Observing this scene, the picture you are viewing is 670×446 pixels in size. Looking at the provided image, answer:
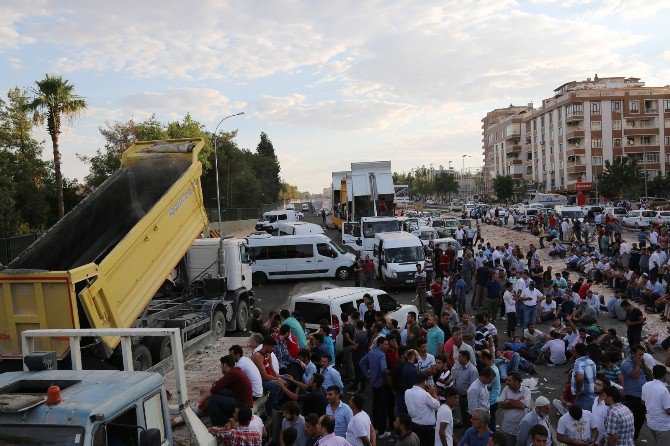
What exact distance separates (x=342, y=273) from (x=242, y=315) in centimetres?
968

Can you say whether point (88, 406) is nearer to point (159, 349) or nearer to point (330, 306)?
point (159, 349)

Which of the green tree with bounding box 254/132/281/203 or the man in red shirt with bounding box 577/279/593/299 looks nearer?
the man in red shirt with bounding box 577/279/593/299

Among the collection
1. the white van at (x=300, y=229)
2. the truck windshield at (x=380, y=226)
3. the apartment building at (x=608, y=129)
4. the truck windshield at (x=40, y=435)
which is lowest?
the white van at (x=300, y=229)

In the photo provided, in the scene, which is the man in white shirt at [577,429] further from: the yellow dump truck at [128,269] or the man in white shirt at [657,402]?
the yellow dump truck at [128,269]

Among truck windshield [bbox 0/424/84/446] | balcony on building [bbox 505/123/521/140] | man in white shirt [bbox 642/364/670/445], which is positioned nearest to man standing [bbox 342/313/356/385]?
man in white shirt [bbox 642/364/670/445]

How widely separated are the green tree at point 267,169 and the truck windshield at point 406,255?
68.2 meters

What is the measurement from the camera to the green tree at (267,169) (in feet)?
302

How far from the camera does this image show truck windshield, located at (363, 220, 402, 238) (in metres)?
27.7

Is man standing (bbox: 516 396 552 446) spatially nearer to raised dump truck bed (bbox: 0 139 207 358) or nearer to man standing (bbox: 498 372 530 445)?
man standing (bbox: 498 372 530 445)

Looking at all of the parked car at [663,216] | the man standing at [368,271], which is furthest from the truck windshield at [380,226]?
the parked car at [663,216]

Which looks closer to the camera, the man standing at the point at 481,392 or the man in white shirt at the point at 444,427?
the man in white shirt at the point at 444,427

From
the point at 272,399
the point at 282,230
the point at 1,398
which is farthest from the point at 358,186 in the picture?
the point at 1,398

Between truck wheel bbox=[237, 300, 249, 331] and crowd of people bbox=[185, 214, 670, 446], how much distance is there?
434 cm

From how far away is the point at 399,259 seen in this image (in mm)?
22344
